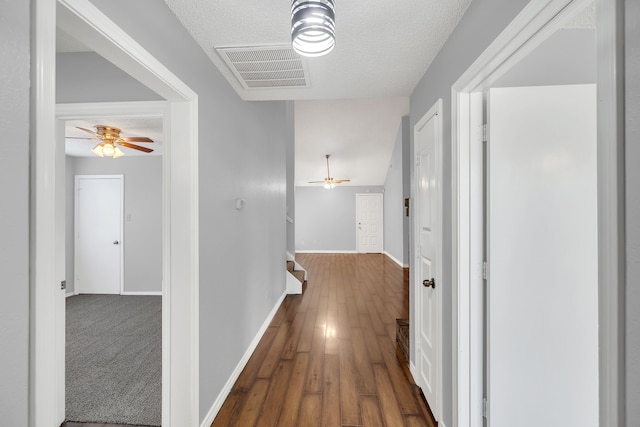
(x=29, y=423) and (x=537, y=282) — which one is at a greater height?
(x=537, y=282)

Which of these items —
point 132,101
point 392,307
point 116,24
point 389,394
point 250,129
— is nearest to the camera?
point 116,24

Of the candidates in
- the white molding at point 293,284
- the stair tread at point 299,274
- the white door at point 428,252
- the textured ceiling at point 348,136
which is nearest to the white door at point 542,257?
the white door at point 428,252

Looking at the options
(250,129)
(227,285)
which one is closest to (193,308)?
(227,285)

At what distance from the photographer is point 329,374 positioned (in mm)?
2330

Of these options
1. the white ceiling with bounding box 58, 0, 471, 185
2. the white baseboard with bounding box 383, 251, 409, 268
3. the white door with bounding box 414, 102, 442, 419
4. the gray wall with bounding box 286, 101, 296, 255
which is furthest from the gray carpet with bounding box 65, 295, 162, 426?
the white baseboard with bounding box 383, 251, 409, 268

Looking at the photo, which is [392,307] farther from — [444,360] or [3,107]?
[3,107]

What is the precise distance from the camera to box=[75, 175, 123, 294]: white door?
471cm

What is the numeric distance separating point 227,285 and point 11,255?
61.7 inches

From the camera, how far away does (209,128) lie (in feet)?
6.04

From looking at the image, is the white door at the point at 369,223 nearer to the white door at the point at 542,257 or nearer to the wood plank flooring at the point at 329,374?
the wood plank flooring at the point at 329,374

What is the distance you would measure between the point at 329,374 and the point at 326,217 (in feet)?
25.8

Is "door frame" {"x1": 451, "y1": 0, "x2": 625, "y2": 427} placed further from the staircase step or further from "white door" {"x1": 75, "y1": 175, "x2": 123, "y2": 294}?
"white door" {"x1": 75, "y1": 175, "x2": 123, "y2": 294}

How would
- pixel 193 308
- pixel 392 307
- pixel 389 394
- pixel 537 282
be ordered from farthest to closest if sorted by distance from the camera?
pixel 392 307, pixel 389 394, pixel 193 308, pixel 537 282

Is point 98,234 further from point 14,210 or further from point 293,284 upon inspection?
point 14,210
